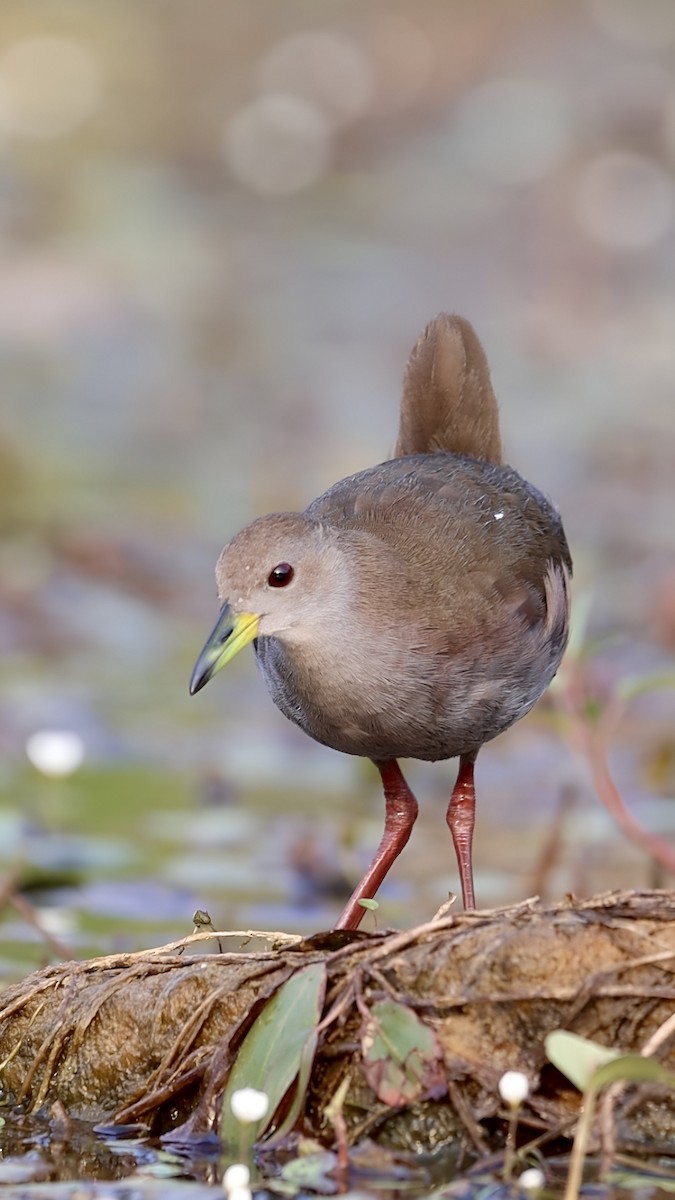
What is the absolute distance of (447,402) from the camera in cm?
601

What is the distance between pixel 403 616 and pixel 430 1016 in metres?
1.22

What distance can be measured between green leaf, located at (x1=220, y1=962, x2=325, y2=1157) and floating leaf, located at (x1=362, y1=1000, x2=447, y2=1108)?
0.12 metres

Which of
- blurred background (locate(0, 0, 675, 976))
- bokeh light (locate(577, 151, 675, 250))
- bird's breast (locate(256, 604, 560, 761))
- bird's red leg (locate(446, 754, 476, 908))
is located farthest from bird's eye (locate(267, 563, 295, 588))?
bokeh light (locate(577, 151, 675, 250))

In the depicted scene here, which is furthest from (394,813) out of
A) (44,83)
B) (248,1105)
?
(44,83)

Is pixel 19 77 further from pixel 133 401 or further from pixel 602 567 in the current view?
pixel 602 567

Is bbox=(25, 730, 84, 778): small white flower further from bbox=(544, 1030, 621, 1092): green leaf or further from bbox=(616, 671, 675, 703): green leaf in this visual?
bbox=(544, 1030, 621, 1092): green leaf

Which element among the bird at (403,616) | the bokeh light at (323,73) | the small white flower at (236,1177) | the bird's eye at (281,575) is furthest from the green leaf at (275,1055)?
the bokeh light at (323,73)

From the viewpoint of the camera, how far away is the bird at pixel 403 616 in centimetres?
488

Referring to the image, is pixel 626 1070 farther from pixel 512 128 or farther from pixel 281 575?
pixel 512 128

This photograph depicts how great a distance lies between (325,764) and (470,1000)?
4.81 metres

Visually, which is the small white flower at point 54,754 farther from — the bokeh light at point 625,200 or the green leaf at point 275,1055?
the bokeh light at point 625,200

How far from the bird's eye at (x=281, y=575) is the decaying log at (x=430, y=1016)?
0.89 meters

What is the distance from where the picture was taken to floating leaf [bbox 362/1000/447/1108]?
399 cm

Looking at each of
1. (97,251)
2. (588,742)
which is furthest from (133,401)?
(588,742)
